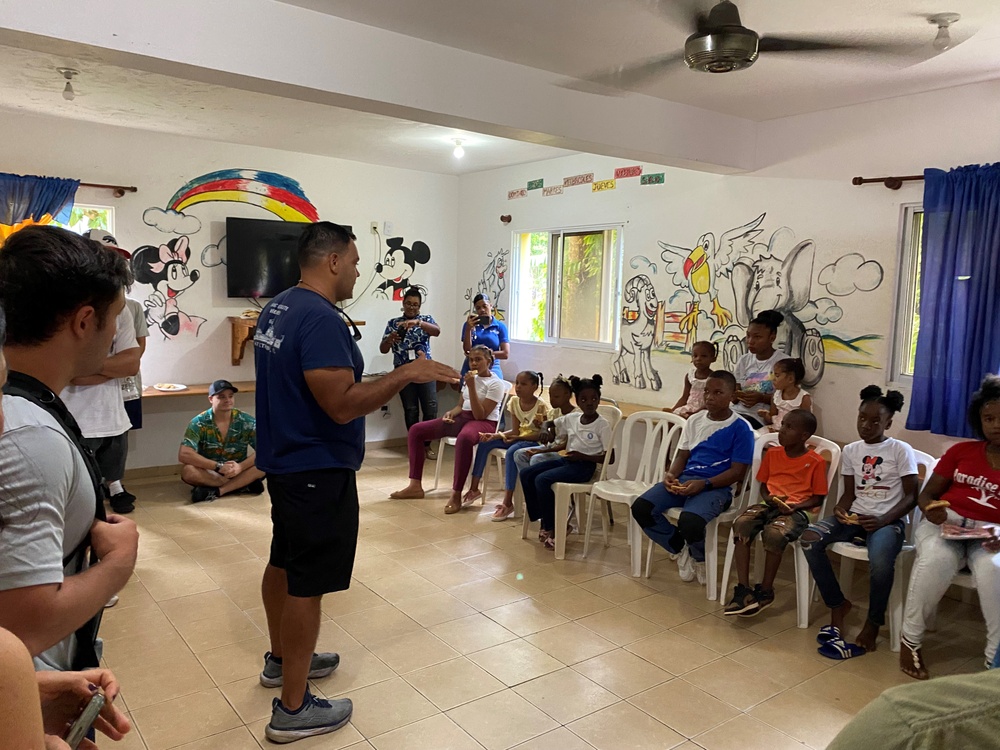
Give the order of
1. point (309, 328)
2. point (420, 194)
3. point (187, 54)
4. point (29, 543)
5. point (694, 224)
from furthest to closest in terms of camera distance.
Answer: point (420, 194) < point (694, 224) < point (187, 54) < point (309, 328) < point (29, 543)

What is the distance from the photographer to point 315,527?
7.18 feet

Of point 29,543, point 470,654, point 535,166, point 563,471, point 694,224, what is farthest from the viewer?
point 535,166

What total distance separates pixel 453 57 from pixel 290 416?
1963 millimetres

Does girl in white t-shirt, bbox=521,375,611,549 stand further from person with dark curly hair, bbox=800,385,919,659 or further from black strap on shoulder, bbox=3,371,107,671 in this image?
black strap on shoulder, bbox=3,371,107,671

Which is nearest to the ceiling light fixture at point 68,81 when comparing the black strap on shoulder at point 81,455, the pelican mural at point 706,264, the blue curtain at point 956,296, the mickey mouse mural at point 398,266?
the mickey mouse mural at point 398,266

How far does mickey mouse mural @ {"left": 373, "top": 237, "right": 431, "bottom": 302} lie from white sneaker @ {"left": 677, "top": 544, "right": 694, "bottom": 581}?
3995 mm

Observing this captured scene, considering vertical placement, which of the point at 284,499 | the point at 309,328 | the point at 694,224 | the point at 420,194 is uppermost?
the point at 420,194

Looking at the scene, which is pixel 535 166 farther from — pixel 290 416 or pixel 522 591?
pixel 290 416

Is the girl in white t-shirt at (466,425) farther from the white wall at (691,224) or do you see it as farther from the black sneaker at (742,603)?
the black sneaker at (742,603)

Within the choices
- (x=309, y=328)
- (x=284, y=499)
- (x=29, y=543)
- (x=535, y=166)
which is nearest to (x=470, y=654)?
(x=284, y=499)

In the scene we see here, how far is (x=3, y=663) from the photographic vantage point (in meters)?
0.60

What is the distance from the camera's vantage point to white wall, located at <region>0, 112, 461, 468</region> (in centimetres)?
512

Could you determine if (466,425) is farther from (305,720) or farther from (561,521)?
(305,720)

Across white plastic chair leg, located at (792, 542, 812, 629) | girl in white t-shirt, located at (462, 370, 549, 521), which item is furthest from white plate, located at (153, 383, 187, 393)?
white plastic chair leg, located at (792, 542, 812, 629)
